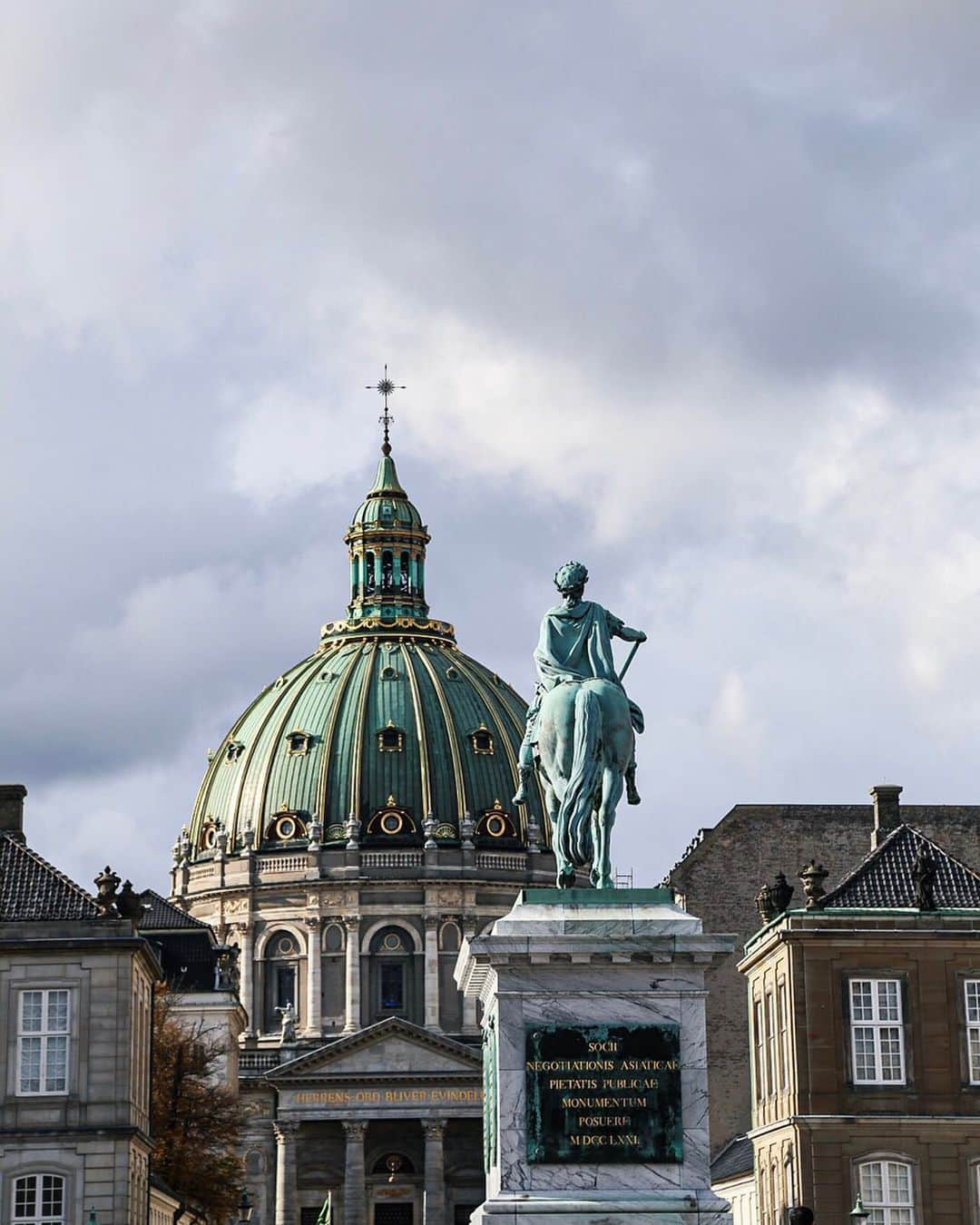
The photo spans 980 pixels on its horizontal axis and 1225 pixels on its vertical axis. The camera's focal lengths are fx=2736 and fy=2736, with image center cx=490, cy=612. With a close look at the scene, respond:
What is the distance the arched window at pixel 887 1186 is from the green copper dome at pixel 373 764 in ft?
347

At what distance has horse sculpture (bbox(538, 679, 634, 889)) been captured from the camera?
2716 cm

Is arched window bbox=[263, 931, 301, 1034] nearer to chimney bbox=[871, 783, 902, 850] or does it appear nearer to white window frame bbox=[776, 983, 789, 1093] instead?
chimney bbox=[871, 783, 902, 850]

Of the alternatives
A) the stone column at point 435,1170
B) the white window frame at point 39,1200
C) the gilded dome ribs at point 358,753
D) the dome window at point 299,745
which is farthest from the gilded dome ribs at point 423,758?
the white window frame at point 39,1200

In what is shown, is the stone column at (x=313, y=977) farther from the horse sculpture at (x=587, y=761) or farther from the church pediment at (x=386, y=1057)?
the horse sculpture at (x=587, y=761)

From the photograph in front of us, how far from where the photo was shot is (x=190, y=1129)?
3002 inches

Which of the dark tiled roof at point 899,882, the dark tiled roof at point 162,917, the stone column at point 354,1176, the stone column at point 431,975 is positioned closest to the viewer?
the dark tiled roof at point 899,882

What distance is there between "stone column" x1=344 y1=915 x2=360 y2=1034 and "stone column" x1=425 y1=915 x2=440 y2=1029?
3954 millimetres

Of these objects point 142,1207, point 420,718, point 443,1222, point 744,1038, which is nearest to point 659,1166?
point 142,1207

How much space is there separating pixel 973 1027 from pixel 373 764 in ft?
366

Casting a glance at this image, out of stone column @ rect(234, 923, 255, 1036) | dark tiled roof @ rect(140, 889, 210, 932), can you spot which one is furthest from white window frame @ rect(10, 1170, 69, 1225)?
stone column @ rect(234, 923, 255, 1036)

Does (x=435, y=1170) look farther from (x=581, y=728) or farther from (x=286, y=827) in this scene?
(x=581, y=728)

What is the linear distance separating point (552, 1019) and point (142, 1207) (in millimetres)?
Result: 37550

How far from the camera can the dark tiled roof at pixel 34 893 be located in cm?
5794

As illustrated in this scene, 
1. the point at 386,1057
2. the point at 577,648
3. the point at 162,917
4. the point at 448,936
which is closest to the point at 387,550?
the point at 448,936
